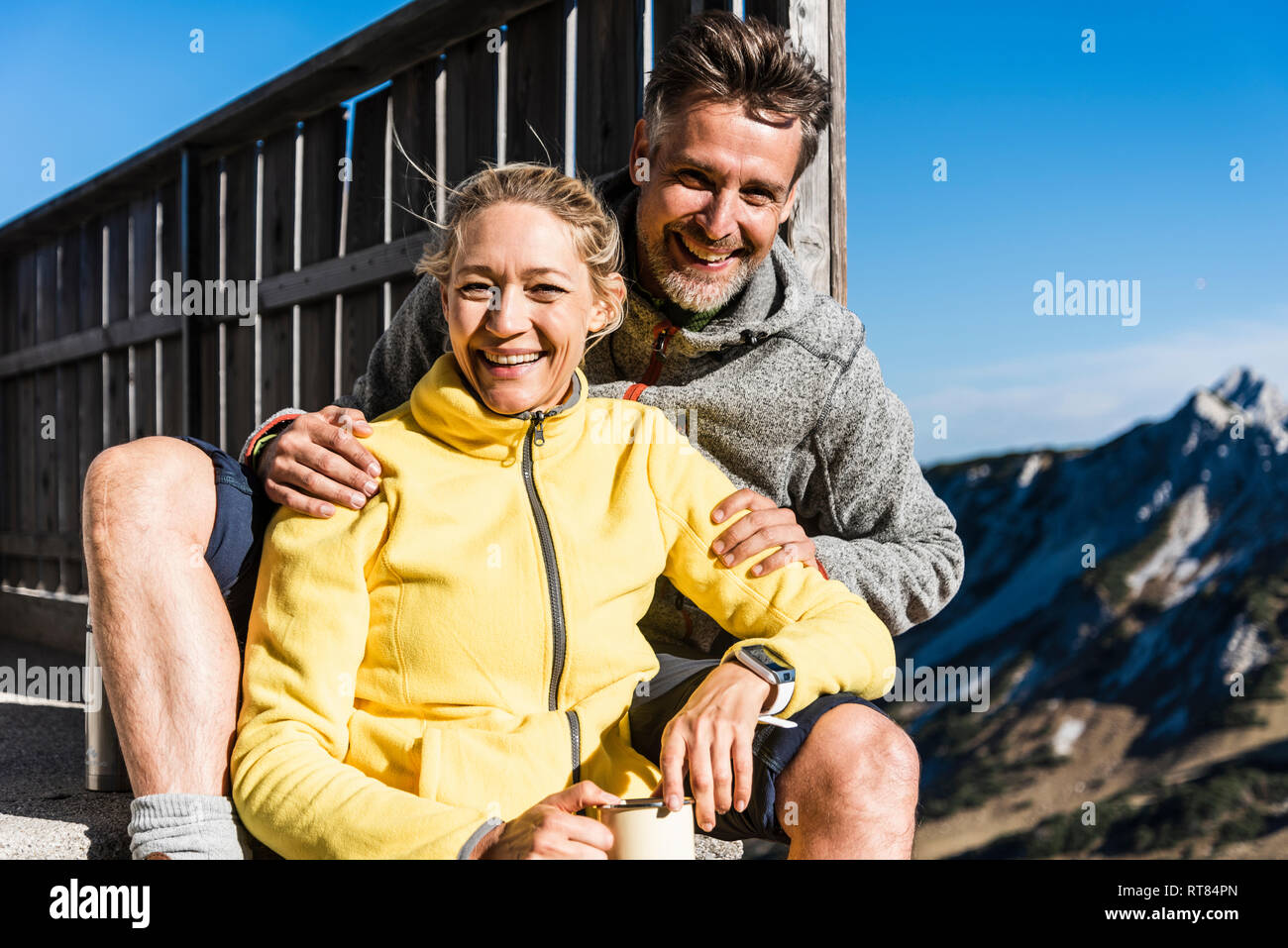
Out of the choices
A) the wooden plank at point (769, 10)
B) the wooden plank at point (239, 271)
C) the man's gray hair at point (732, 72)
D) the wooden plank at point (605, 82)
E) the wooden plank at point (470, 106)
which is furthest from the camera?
the wooden plank at point (239, 271)

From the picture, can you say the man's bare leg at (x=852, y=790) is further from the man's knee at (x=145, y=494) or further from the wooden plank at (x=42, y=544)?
the wooden plank at (x=42, y=544)

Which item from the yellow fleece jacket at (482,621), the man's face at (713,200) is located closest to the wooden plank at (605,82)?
the man's face at (713,200)

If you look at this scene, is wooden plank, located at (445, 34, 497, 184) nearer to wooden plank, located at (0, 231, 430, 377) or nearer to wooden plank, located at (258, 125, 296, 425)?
wooden plank, located at (0, 231, 430, 377)

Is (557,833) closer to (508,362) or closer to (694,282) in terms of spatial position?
(508,362)

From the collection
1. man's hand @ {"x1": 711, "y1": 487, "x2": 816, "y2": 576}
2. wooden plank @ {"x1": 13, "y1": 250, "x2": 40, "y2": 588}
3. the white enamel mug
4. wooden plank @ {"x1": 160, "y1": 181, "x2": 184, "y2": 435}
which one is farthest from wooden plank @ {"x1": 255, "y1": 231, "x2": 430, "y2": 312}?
wooden plank @ {"x1": 13, "y1": 250, "x2": 40, "y2": 588}

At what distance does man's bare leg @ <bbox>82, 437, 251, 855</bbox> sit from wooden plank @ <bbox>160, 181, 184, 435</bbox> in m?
3.15

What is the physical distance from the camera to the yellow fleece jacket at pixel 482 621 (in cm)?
146

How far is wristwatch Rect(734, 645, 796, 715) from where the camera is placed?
147cm

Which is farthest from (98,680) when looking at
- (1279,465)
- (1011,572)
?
Answer: (1279,465)

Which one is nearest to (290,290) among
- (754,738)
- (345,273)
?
(345,273)

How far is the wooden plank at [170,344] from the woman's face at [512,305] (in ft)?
10.9
